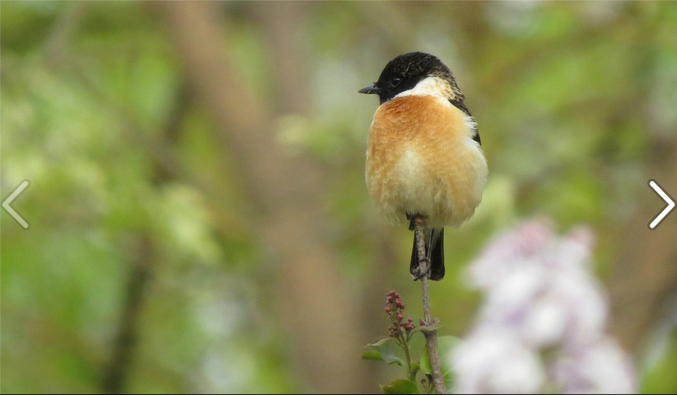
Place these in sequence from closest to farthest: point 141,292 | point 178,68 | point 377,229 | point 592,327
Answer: point 592,327 < point 377,229 < point 141,292 < point 178,68

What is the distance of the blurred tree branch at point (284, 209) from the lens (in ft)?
26.8

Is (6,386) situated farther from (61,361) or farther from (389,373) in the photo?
(389,373)

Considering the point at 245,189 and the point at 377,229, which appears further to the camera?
the point at 245,189

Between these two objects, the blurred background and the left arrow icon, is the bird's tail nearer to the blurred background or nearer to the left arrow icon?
the left arrow icon

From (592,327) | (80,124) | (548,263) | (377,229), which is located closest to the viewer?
(592,327)

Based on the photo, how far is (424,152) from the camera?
3.18 m

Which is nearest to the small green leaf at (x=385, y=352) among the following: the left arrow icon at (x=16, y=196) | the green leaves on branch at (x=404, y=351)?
the green leaves on branch at (x=404, y=351)

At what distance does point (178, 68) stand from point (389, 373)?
340 cm

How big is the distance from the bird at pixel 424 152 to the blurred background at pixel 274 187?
8.94 ft

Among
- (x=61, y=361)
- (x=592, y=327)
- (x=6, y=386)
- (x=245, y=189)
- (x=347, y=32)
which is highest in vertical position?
(x=347, y=32)

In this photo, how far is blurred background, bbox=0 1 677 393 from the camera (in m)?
6.44

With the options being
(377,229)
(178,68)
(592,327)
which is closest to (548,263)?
(592,327)

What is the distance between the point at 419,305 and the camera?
26.8ft

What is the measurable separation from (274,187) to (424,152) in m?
5.41
